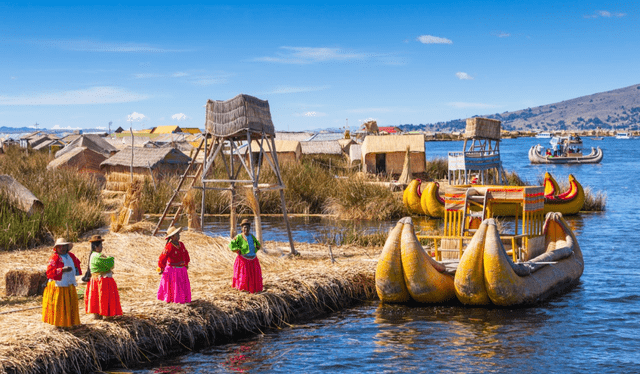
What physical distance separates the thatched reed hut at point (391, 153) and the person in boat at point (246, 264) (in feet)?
92.8

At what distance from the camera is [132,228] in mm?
17094

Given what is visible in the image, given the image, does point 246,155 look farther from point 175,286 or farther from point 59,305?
point 59,305

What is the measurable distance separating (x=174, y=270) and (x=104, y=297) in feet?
3.89

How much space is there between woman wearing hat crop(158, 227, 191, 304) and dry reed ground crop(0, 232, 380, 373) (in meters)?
0.15

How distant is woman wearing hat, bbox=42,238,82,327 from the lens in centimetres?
823

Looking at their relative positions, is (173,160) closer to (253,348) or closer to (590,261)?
(590,261)

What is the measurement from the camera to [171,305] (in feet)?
31.7

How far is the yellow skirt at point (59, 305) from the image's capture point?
8.27 m

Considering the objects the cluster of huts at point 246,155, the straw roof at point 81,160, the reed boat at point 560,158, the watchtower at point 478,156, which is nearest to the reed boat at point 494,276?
the cluster of huts at point 246,155

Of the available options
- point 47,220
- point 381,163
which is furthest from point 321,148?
point 47,220

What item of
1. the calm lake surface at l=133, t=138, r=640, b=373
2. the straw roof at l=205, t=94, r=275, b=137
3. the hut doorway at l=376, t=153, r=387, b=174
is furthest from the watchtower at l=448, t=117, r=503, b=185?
the straw roof at l=205, t=94, r=275, b=137

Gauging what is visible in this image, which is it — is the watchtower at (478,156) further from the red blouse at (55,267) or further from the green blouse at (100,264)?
the red blouse at (55,267)

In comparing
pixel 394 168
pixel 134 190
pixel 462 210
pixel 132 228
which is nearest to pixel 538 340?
pixel 462 210

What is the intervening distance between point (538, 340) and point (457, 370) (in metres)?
2.09
